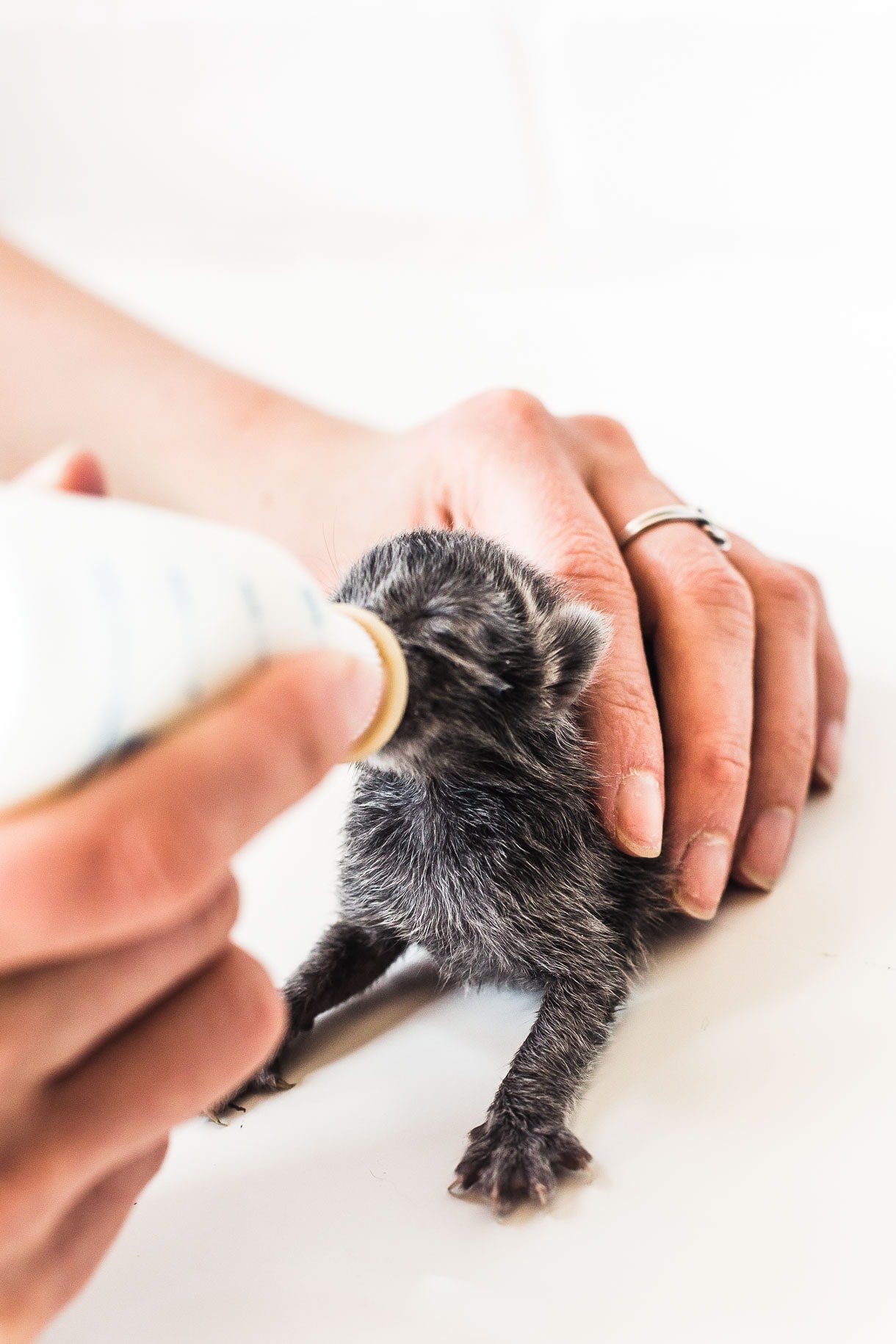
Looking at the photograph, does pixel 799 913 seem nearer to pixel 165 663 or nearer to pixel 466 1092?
pixel 466 1092

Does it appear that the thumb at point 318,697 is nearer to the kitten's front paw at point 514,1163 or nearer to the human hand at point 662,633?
the kitten's front paw at point 514,1163

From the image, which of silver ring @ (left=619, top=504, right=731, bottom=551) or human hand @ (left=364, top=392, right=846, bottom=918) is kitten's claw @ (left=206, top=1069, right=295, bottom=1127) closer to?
Result: human hand @ (left=364, top=392, right=846, bottom=918)

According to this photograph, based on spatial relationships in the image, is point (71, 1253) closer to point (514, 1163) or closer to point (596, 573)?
point (514, 1163)

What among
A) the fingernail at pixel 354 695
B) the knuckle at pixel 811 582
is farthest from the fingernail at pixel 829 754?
the fingernail at pixel 354 695

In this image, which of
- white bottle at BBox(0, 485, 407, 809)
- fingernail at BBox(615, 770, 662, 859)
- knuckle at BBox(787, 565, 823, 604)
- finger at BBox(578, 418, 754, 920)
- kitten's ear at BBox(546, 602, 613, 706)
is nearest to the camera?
white bottle at BBox(0, 485, 407, 809)

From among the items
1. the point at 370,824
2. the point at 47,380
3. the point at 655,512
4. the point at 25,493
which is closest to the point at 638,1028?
the point at 370,824

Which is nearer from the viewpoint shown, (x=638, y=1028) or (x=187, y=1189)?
(x=187, y=1189)

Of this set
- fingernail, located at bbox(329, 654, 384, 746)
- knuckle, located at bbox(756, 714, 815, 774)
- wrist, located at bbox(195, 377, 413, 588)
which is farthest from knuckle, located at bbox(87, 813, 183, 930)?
knuckle, located at bbox(756, 714, 815, 774)
